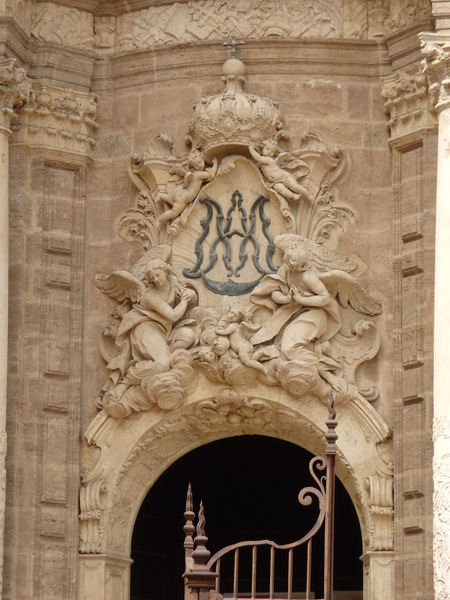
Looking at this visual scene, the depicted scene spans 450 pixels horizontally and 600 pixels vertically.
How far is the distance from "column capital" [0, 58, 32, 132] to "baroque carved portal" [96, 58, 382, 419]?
3.88 feet

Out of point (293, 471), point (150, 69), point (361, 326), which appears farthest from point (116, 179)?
point (293, 471)

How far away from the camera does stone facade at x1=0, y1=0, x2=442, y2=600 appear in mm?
14508

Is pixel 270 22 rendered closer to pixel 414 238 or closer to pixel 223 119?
pixel 223 119

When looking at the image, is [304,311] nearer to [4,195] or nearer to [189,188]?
[189,188]

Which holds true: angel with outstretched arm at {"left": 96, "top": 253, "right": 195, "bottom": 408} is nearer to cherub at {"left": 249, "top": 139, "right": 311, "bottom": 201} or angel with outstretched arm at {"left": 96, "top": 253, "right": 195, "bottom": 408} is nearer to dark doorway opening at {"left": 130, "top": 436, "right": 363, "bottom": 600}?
cherub at {"left": 249, "top": 139, "right": 311, "bottom": 201}

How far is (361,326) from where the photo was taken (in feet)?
48.3

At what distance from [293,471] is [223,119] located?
4.45m

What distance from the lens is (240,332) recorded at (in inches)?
581

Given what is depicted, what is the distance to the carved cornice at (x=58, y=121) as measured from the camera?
15.1m

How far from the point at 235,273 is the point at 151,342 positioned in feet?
3.01

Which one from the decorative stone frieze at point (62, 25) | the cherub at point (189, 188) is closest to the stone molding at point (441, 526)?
the cherub at point (189, 188)

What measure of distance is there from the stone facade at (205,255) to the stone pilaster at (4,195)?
3 cm

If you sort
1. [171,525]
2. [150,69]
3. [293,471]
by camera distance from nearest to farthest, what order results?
[150,69], [171,525], [293,471]

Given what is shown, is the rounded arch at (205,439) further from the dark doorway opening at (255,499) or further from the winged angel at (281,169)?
the dark doorway opening at (255,499)
